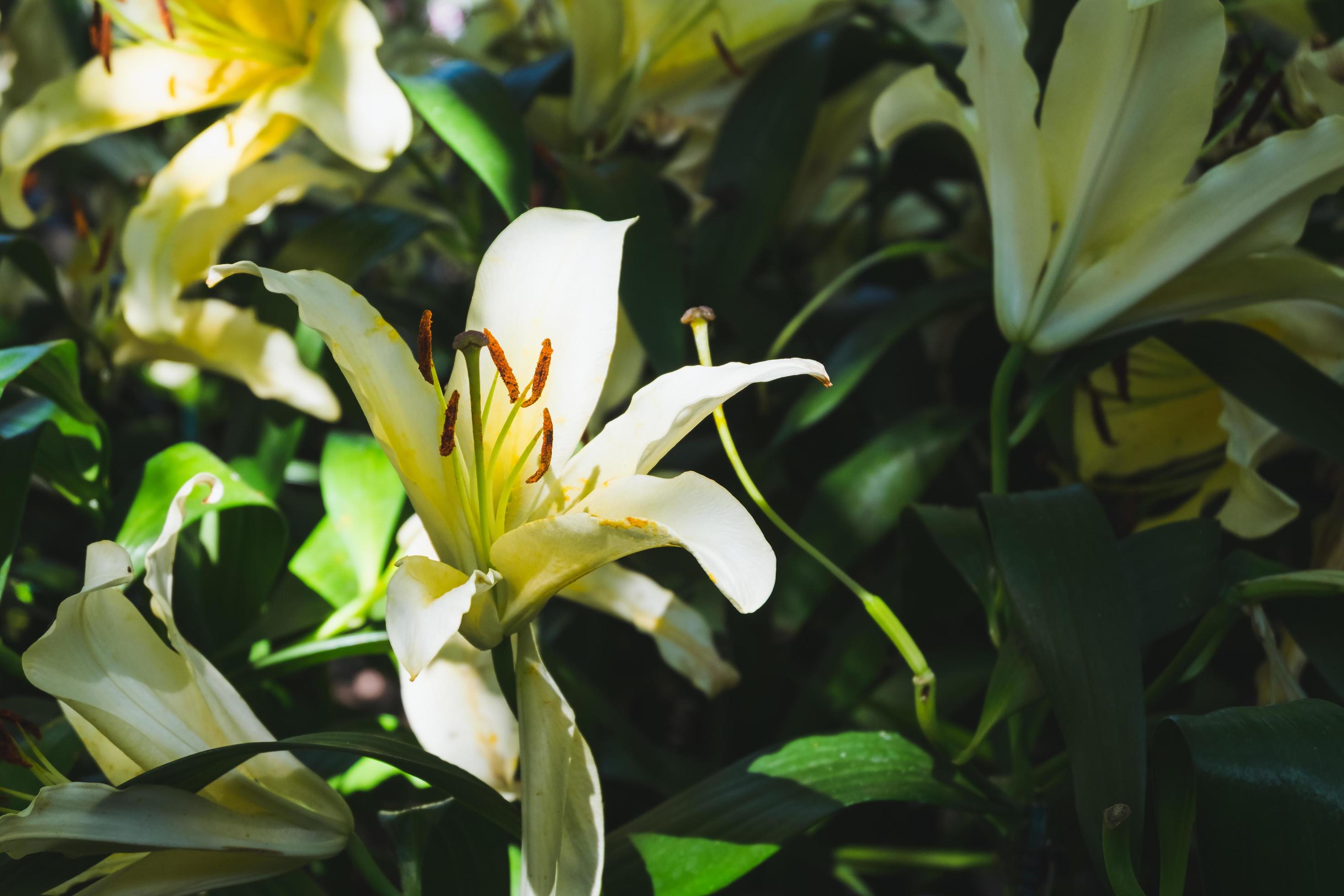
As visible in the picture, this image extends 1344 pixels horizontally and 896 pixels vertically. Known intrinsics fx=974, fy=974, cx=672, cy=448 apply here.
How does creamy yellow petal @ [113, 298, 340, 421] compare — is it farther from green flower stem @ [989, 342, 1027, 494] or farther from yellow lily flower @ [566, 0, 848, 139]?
green flower stem @ [989, 342, 1027, 494]

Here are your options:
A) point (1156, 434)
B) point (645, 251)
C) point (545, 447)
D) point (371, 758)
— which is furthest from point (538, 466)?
point (1156, 434)

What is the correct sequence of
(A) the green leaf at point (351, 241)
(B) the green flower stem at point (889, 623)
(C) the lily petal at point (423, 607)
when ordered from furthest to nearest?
1. (A) the green leaf at point (351, 241)
2. (B) the green flower stem at point (889, 623)
3. (C) the lily petal at point (423, 607)

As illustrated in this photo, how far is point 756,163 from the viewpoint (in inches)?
27.7

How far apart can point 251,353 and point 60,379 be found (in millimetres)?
114

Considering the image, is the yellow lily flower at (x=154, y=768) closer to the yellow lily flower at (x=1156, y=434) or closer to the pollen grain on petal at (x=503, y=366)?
the pollen grain on petal at (x=503, y=366)

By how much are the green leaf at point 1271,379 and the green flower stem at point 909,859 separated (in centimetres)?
32

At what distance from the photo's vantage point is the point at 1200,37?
45 cm

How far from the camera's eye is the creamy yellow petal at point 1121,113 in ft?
1.48

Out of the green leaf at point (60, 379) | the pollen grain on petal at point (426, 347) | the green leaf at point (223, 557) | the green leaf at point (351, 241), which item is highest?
the pollen grain on petal at point (426, 347)

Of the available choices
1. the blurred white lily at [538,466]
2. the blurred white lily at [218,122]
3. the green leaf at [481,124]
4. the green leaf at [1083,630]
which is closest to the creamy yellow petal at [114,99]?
the blurred white lily at [218,122]

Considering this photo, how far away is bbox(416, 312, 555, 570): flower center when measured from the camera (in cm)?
39

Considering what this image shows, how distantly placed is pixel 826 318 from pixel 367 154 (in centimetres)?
40

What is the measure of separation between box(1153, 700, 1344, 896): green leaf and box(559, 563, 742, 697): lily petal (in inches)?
9.1

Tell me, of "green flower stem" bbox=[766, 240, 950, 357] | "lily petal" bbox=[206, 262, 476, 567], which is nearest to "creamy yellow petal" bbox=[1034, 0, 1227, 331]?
"green flower stem" bbox=[766, 240, 950, 357]
